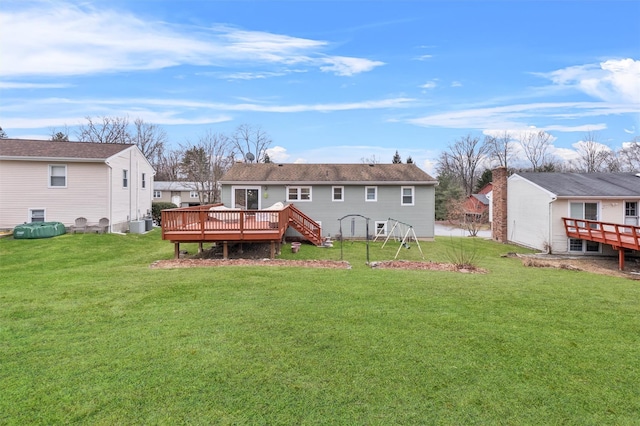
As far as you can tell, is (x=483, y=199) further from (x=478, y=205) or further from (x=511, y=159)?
(x=511, y=159)

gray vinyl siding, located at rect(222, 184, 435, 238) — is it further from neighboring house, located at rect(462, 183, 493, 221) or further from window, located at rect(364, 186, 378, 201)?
neighboring house, located at rect(462, 183, 493, 221)

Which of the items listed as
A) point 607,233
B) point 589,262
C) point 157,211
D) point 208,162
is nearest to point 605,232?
point 607,233

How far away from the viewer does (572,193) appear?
17.7 m

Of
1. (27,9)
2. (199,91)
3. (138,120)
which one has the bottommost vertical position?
(27,9)

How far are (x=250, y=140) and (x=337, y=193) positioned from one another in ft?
84.8

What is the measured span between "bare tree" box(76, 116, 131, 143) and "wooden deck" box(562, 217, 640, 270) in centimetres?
4686

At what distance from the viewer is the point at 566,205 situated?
17781mm

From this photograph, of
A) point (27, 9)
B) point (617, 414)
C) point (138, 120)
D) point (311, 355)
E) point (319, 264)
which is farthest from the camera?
point (138, 120)

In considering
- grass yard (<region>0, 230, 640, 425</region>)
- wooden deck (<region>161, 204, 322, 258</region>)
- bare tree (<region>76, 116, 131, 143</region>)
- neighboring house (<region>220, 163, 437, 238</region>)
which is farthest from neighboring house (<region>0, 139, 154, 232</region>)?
bare tree (<region>76, 116, 131, 143</region>)

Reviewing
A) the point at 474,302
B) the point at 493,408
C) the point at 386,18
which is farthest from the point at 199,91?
the point at 493,408

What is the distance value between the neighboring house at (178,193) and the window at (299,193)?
2227cm

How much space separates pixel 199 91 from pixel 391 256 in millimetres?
19098

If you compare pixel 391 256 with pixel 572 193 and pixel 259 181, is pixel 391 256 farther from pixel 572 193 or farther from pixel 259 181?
pixel 572 193

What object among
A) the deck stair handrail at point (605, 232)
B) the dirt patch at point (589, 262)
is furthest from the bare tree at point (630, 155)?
the dirt patch at point (589, 262)
